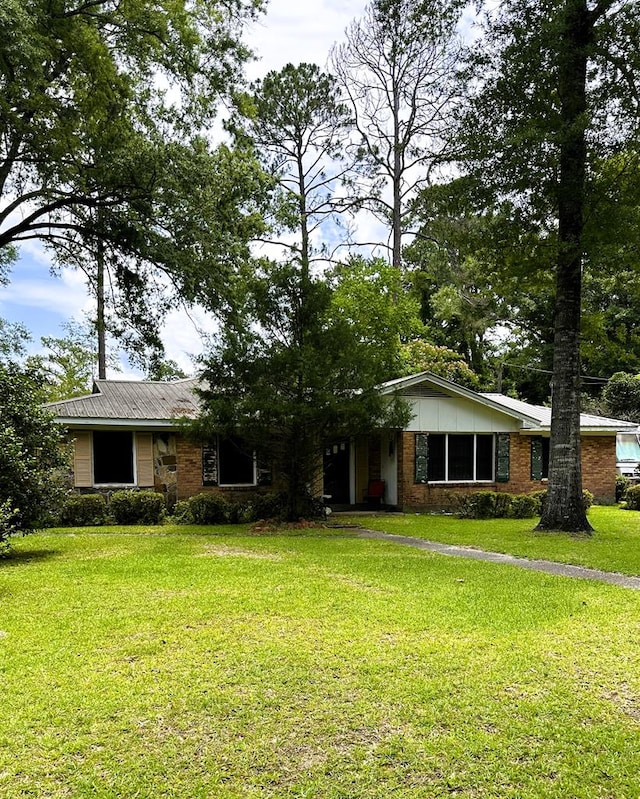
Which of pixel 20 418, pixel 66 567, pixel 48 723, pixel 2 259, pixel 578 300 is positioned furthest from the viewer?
pixel 2 259

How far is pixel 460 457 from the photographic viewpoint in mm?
17000

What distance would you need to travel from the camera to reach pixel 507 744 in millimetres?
3176

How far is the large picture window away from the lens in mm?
16734

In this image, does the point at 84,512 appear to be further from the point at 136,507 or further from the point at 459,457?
the point at 459,457

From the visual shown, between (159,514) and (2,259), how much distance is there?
438 inches

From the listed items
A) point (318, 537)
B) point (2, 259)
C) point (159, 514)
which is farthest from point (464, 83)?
point (2, 259)

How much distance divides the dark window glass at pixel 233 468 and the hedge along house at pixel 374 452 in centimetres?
3

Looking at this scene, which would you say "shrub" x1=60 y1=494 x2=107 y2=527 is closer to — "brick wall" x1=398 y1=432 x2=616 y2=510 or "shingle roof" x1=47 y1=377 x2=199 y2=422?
"shingle roof" x1=47 y1=377 x2=199 y2=422

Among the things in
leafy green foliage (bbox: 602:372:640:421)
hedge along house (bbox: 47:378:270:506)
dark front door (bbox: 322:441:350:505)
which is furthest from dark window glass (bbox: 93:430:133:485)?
leafy green foliage (bbox: 602:372:640:421)

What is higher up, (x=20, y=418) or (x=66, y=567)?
(x=20, y=418)

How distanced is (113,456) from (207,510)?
2999 millimetres

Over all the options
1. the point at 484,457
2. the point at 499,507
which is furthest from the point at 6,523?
the point at 484,457

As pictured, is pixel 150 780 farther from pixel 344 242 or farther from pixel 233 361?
pixel 344 242

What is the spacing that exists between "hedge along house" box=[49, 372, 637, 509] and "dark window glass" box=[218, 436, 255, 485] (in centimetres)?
3
